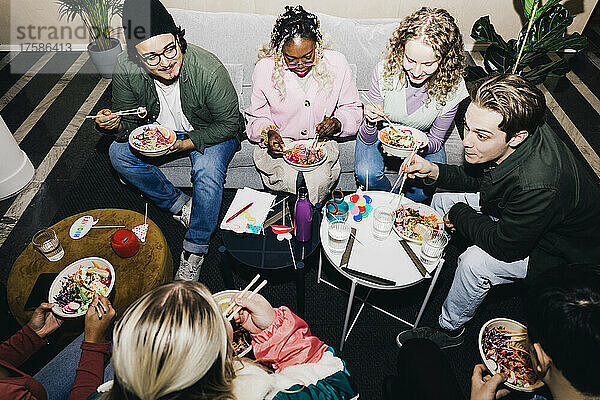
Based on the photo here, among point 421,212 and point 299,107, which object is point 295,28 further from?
point 421,212

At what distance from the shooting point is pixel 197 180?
259 cm

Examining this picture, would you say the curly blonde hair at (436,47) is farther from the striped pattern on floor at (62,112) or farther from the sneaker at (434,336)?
the striped pattern on floor at (62,112)

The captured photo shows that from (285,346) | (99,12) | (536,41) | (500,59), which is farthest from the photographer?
(99,12)

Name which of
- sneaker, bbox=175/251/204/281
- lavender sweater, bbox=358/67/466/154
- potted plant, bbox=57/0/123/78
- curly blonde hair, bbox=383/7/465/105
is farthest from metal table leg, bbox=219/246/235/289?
potted plant, bbox=57/0/123/78

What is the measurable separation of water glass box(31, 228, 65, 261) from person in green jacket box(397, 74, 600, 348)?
2002 millimetres

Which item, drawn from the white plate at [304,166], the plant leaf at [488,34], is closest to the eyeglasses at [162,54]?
the white plate at [304,166]

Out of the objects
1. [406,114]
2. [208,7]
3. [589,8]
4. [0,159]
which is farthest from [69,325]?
[589,8]

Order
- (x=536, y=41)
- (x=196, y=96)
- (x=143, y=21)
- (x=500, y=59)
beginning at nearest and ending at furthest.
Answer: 1. (x=143, y=21)
2. (x=196, y=96)
3. (x=536, y=41)
4. (x=500, y=59)

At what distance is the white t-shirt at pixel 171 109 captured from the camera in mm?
2494

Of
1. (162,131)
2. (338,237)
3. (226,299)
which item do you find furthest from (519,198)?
(162,131)

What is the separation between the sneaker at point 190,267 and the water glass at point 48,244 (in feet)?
2.30

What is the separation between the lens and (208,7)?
4.07 meters

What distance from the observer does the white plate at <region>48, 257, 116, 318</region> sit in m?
1.78

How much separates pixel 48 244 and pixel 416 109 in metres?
2.20
